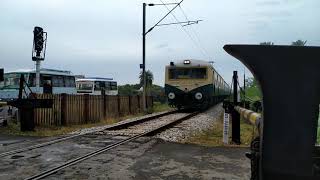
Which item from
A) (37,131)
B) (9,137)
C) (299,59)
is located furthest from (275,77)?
(37,131)

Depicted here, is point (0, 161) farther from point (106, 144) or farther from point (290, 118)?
point (290, 118)

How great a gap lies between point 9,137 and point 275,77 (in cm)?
1213

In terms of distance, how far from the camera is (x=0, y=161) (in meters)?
9.43

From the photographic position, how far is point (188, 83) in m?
32.3

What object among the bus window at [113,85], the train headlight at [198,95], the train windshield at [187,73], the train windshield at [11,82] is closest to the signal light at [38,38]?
the train windshield at [11,82]

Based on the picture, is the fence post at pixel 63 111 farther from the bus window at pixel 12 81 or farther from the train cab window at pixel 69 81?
the train cab window at pixel 69 81

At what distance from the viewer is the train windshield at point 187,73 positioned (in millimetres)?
32000

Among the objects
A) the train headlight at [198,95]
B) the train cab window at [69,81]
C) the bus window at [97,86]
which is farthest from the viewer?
the bus window at [97,86]

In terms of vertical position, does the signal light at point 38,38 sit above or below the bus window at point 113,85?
above

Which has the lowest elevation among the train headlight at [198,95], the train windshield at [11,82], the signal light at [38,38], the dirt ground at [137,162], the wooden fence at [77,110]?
the dirt ground at [137,162]

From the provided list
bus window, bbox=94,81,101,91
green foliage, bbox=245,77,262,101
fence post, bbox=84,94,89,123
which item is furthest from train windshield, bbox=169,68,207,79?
bus window, bbox=94,81,101,91

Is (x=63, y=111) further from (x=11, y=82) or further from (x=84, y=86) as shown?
(x=84, y=86)

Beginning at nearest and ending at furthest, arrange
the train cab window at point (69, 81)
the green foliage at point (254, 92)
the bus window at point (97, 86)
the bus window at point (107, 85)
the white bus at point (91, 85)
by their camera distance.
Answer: the green foliage at point (254, 92) → the train cab window at point (69, 81) → the white bus at point (91, 85) → the bus window at point (97, 86) → the bus window at point (107, 85)

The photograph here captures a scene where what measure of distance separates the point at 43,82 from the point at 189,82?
994 centimetres
